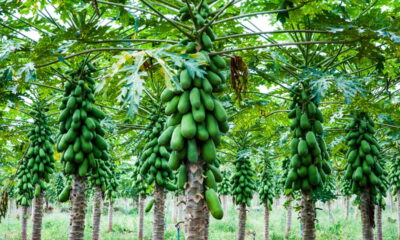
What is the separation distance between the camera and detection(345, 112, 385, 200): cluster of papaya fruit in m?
5.63

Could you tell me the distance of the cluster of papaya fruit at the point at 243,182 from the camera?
9320mm

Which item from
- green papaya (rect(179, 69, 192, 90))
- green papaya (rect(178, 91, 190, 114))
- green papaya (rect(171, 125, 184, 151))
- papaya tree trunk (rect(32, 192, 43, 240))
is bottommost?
papaya tree trunk (rect(32, 192, 43, 240))

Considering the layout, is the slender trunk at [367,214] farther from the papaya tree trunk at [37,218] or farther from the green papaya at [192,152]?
the papaya tree trunk at [37,218]

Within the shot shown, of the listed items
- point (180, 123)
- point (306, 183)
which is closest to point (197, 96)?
point (180, 123)

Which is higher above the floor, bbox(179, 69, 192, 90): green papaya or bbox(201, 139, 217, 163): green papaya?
bbox(179, 69, 192, 90): green papaya

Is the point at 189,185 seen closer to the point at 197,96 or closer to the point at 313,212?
the point at 197,96

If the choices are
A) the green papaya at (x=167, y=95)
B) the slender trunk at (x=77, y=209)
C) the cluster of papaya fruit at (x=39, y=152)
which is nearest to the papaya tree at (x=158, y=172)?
the slender trunk at (x=77, y=209)

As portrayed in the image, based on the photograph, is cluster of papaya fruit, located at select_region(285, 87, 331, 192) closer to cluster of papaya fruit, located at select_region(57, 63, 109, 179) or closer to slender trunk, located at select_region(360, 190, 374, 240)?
slender trunk, located at select_region(360, 190, 374, 240)

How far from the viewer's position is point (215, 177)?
328cm

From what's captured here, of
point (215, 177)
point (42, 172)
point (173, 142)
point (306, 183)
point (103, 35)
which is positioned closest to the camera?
point (173, 142)

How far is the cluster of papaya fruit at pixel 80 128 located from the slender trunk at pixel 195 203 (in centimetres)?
203

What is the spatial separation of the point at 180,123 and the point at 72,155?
6.58 feet

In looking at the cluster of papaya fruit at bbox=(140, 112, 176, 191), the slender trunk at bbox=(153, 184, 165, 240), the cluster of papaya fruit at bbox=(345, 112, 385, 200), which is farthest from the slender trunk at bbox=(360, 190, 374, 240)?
the slender trunk at bbox=(153, 184, 165, 240)

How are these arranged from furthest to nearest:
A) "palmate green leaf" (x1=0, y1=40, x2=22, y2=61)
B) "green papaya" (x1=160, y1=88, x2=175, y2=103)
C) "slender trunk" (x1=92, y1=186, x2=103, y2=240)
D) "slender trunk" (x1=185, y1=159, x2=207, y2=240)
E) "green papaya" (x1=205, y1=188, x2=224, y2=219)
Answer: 1. "slender trunk" (x1=92, y1=186, x2=103, y2=240)
2. "palmate green leaf" (x1=0, y1=40, x2=22, y2=61)
3. "green papaya" (x1=160, y1=88, x2=175, y2=103)
4. "slender trunk" (x1=185, y1=159, x2=207, y2=240)
5. "green papaya" (x1=205, y1=188, x2=224, y2=219)
